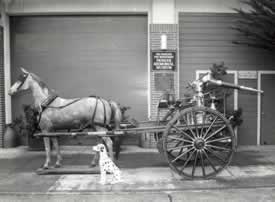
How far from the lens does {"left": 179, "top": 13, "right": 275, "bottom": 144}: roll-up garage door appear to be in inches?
314

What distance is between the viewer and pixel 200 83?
4.95 metres

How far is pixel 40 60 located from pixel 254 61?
685 centimetres

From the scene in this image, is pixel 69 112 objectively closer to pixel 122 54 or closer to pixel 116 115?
pixel 116 115

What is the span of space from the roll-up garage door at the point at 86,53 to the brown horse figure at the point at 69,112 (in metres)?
2.85

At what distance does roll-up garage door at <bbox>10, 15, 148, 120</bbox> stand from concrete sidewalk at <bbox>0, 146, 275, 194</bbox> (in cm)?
227

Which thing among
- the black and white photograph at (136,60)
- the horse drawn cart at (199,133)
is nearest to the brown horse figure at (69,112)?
the horse drawn cart at (199,133)

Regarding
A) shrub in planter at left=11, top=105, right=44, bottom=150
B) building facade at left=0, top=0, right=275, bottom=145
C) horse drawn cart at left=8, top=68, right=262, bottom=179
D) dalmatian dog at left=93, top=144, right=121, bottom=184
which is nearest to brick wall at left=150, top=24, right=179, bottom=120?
building facade at left=0, top=0, right=275, bottom=145

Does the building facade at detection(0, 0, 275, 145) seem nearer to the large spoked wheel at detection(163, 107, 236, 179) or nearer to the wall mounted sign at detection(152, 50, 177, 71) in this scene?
the wall mounted sign at detection(152, 50, 177, 71)

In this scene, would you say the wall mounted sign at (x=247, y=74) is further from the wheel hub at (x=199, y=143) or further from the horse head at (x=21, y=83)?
the horse head at (x=21, y=83)

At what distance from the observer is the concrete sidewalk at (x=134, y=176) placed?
14.7 feet

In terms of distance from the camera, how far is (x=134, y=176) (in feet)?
16.8

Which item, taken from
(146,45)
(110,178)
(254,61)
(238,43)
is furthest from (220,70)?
(110,178)

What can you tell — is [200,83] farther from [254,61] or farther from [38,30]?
[38,30]

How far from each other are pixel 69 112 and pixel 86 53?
11.2ft
